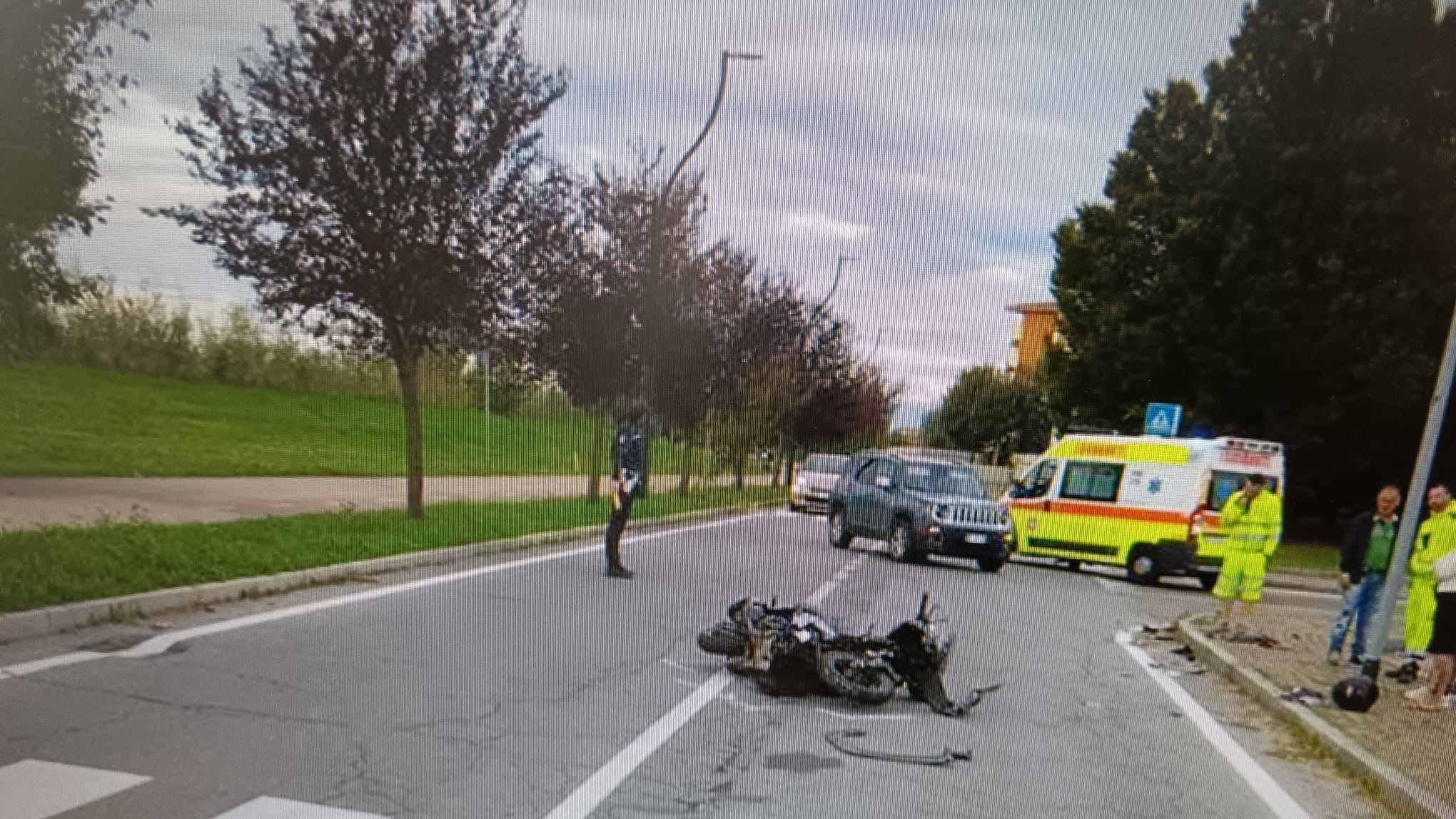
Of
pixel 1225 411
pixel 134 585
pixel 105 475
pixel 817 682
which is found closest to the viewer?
pixel 817 682

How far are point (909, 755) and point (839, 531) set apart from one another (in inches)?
602

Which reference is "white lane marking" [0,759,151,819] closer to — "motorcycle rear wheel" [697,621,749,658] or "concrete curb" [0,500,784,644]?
"concrete curb" [0,500,784,644]

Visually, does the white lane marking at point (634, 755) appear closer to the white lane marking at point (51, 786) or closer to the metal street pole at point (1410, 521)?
the white lane marking at point (51, 786)

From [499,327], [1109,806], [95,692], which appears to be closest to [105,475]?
[499,327]

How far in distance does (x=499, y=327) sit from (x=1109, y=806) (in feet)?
41.9

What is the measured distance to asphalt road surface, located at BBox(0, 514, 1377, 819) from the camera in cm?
508

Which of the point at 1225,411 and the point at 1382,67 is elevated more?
the point at 1382,67

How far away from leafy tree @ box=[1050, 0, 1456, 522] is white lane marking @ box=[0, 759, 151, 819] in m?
29.6

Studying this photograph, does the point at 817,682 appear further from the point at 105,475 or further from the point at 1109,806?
the point at 105,475

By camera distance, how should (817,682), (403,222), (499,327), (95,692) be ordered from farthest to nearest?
(499,327), (403,222), (817,682), (95,692)

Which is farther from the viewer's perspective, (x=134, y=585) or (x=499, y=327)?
(x=499, y=327)

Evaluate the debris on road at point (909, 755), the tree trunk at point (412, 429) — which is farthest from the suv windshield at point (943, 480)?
the debris on road at point (909, 755)

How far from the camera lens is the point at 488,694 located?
278 inches

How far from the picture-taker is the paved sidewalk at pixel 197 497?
13742mm
